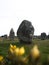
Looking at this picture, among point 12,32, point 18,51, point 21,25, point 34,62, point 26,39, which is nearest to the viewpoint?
point 34,62

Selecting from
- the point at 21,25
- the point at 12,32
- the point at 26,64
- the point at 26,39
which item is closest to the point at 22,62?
the point at 26,64

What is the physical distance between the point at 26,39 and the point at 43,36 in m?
29.5

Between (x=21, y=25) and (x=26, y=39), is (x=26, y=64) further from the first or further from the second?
(x=21, y=25)

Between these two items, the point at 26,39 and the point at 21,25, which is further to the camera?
the point at 21,25

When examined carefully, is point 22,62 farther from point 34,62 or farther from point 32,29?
point 32,29

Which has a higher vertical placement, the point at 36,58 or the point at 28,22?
the point at 28,22

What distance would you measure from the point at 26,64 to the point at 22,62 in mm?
26

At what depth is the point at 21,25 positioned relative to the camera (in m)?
36.8

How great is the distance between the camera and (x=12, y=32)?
6225 cm

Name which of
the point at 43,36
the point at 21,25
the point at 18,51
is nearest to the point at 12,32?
the point at 43,36

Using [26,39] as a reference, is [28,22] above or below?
above

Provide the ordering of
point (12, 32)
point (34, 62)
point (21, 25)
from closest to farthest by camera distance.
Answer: point (34, 62)
point (21, 25)
point (12, 32)

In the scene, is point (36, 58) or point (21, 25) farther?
point (21, 25)

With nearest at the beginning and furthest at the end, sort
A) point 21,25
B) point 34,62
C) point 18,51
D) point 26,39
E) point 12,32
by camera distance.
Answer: point 34,62, point 18,51, point 26,39, point 21,25, point 12,32
